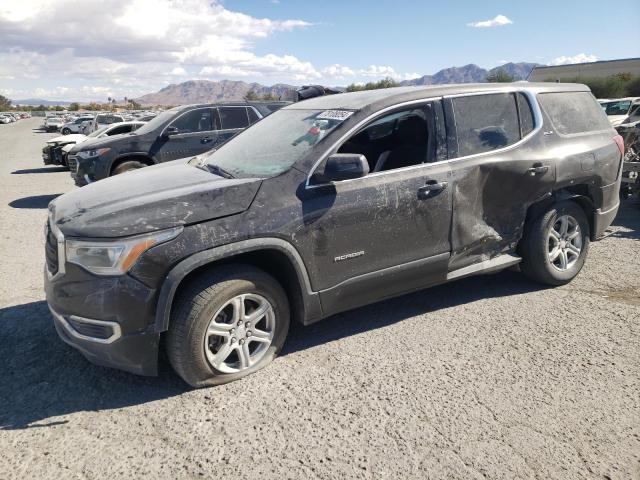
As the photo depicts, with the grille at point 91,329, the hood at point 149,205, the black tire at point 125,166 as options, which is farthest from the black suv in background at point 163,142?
the grille at point 91,329

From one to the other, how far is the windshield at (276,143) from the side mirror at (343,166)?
0.27 meters

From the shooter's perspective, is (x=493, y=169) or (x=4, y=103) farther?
(x=4, y=103)

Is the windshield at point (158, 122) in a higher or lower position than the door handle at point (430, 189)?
higher

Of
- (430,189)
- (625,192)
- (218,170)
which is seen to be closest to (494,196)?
(430,189)

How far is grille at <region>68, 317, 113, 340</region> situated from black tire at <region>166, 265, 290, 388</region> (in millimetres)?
344

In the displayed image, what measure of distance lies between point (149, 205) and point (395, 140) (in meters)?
2.40

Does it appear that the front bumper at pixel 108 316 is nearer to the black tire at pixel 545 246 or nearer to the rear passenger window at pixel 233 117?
the black tire at pixel 545 246

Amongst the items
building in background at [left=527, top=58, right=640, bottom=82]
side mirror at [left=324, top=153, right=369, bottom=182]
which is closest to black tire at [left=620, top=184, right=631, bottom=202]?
side mirror at [left=324, top=153, right=369, bottom=182]

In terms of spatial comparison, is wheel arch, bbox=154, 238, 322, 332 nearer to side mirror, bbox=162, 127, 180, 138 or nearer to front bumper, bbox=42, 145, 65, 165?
side mirror, bbox=162, 127, 180, 138

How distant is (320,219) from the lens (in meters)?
3.26

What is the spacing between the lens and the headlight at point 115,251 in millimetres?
2805

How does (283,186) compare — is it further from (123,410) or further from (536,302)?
(536,302)

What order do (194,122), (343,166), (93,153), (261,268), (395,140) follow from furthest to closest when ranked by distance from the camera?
(194,122)
(93,153)
(395,140)
(261,268)
(343,166)

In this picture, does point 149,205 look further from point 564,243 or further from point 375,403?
point 564,243
